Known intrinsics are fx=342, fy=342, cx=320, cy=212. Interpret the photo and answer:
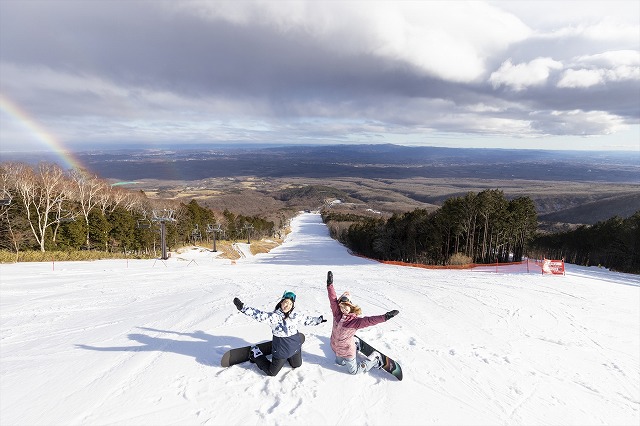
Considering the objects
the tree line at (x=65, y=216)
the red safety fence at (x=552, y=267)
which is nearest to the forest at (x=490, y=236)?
the red safety fence at (x=552, y=267)

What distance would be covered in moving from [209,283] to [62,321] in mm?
5938

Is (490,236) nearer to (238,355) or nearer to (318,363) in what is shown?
(318,363)

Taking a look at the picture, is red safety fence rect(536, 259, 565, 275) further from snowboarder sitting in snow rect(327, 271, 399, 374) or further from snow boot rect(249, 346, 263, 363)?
snow boot rect(249, 346, 263, 363)

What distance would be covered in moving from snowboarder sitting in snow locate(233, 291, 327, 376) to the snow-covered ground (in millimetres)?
195

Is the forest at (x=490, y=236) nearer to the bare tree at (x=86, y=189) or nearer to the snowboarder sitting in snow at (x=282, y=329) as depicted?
the snowboarder sitting in snow at (x=282, y=329)

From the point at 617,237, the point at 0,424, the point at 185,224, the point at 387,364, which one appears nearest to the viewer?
the point at 0,424

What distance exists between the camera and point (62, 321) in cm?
873

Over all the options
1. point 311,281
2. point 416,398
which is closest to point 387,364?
point 416,398

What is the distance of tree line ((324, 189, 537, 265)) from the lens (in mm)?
40031

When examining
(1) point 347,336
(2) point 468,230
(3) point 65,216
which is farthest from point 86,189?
(2) point 468,230

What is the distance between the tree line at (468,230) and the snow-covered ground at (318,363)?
26.7m

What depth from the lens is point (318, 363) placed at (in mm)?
5965

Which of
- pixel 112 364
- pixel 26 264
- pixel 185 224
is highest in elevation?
pixel 112 364

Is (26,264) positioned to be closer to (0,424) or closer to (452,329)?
(0,424)
